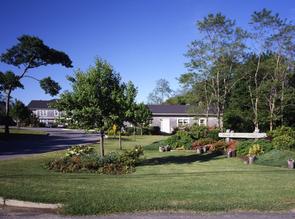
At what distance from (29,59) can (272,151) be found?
3130cm

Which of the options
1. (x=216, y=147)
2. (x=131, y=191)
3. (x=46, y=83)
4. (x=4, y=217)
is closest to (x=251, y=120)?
(x=216, y=147)

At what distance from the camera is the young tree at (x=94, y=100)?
16.1 m

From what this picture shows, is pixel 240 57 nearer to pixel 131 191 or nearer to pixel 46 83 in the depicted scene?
pixel 46 83

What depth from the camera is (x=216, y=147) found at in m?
23.4

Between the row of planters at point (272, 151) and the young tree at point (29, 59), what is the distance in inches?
1081

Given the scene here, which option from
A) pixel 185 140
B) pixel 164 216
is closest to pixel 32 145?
pixel 185 140

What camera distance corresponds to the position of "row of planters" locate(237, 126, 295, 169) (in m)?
17.1

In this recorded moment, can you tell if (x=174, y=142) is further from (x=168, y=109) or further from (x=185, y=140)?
(x=168, y=109)

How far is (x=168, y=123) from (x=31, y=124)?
2655 centimetres

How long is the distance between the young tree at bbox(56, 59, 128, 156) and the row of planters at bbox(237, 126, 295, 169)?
20.6 feet

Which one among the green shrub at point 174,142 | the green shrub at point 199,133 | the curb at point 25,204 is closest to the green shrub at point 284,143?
the green shrub at point 174,142

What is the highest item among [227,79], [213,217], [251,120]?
[227,79]

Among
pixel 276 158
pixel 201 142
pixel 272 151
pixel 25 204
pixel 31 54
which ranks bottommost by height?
pixel 25 204

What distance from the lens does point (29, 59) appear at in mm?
43188
